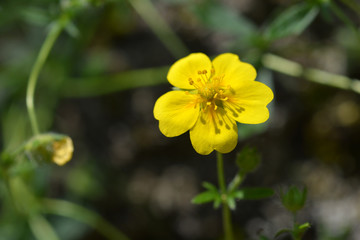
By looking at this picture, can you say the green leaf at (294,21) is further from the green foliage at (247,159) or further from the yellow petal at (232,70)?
the green foliage at (247,159)

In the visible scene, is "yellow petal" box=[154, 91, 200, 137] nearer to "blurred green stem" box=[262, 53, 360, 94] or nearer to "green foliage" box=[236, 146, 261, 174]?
"green foliage" box=[236, 146, 261, 174]

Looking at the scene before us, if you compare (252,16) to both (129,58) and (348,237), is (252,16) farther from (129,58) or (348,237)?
(348,237)

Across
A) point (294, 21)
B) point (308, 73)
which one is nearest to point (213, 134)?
point (294, 21)

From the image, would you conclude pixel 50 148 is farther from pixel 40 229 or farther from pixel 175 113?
pixel 40 229

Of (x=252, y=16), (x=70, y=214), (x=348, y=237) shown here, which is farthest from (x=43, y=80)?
→ (x=348, y=237)

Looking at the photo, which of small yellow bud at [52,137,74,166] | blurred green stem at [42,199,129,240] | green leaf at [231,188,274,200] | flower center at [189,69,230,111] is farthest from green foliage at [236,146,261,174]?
blurred green stem at [42,199,129,240]

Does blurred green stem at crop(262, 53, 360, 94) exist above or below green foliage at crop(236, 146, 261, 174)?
above

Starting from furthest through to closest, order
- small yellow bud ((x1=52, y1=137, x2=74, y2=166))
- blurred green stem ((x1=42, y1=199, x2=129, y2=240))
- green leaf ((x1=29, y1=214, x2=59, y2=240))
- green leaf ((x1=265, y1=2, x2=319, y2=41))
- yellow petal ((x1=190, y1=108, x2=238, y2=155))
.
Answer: blurred green stem ((x1=42, y1=199, x2=129, y2=240)), green leaf ((x1=29, y1=214, x2=59, y2=240)), green leaf ((x1=265, y1=2, x2=319, y2=41)), small yellow bud ((x1=52, y1=137, x2=74, y2=166)), yellow petal ((x1=190, y1=108, x2=238, y2=155))
